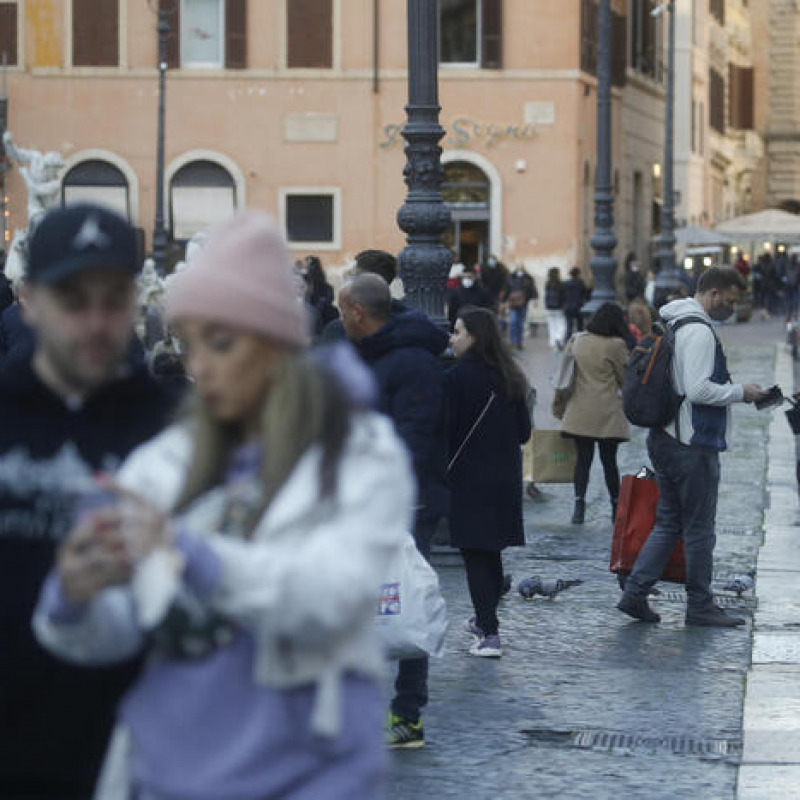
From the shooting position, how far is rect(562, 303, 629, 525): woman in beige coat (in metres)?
14.7

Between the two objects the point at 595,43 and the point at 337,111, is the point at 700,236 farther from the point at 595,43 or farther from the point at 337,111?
the point at 337,111

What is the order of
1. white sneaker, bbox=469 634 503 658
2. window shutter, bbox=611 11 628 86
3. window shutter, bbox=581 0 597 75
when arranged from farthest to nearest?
window shutter, bbox=611 11 628 86, window shutter, bbox=581 0 597 75, white sneaker, bbox=469 634 503 658

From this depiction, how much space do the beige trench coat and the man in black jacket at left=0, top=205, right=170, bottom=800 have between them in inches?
444

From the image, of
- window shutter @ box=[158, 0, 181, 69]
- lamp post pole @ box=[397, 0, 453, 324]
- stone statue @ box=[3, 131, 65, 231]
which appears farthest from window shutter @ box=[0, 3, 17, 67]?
lamp post pole @ box=[397, 0, 453, 324]

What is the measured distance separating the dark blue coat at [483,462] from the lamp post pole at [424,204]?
3588 mm

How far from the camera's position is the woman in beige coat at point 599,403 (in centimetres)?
1470

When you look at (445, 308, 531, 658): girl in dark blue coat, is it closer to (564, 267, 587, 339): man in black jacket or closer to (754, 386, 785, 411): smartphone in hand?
(754, 386, 785, 411): smartphone in hand

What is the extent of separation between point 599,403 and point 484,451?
554 centimetres

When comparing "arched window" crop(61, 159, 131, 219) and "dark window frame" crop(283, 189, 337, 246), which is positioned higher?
"arched window" crop(61, 159, 131, 219)

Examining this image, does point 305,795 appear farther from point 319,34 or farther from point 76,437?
point 319,34

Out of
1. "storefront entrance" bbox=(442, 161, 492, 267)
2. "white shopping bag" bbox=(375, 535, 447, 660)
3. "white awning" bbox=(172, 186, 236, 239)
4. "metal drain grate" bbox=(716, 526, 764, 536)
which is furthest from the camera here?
"storefront entrance" bbox=(442, 161, 492, 267)

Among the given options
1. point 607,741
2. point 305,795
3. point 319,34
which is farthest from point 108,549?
point 319,34

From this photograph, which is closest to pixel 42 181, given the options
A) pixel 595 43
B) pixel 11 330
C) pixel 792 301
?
pixel 595 43

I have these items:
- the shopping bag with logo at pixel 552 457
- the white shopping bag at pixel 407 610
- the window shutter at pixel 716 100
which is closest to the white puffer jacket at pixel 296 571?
the white shopping bag at pixel 407 610
